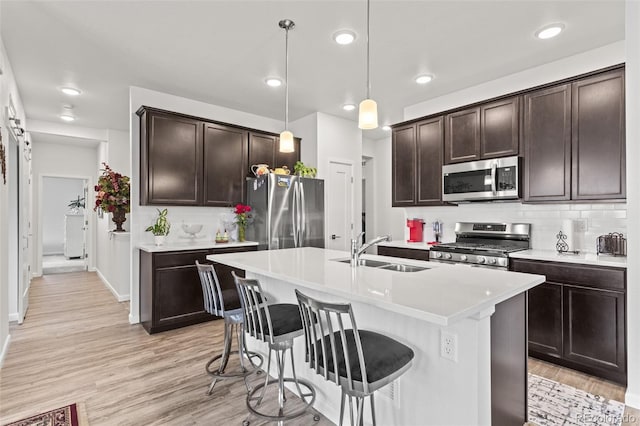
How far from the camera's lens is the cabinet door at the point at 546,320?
111 inches

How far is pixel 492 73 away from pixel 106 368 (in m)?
4.77

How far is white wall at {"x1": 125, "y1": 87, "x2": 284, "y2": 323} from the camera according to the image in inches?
159

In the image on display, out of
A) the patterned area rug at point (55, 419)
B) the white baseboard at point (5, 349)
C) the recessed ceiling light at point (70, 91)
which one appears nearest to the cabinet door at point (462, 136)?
the patterned area rug at point (55, 419)

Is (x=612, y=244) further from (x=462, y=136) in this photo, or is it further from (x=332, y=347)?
(x=332, y=347)

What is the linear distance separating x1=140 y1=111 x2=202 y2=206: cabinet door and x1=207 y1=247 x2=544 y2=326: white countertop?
6.81ft

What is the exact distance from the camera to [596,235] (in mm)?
3070

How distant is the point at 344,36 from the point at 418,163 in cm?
196

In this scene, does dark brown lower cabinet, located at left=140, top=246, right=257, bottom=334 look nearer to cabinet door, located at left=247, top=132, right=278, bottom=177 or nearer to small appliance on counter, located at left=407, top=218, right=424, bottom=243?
cabinet door, located at left=247, top=132, right=278, bottom=177

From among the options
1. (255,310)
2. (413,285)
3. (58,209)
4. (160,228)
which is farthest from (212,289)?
(58,209)

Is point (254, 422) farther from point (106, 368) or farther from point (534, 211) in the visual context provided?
point (534, 211)

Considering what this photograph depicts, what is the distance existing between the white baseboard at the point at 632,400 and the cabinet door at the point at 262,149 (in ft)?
14.4

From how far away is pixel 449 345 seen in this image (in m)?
1.50

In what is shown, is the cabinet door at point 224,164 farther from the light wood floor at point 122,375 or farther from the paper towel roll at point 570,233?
the paper towel roll at point 570,233

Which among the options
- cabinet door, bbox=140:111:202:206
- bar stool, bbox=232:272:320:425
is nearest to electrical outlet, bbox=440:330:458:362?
bar stool, bbox=232:272:320:425
